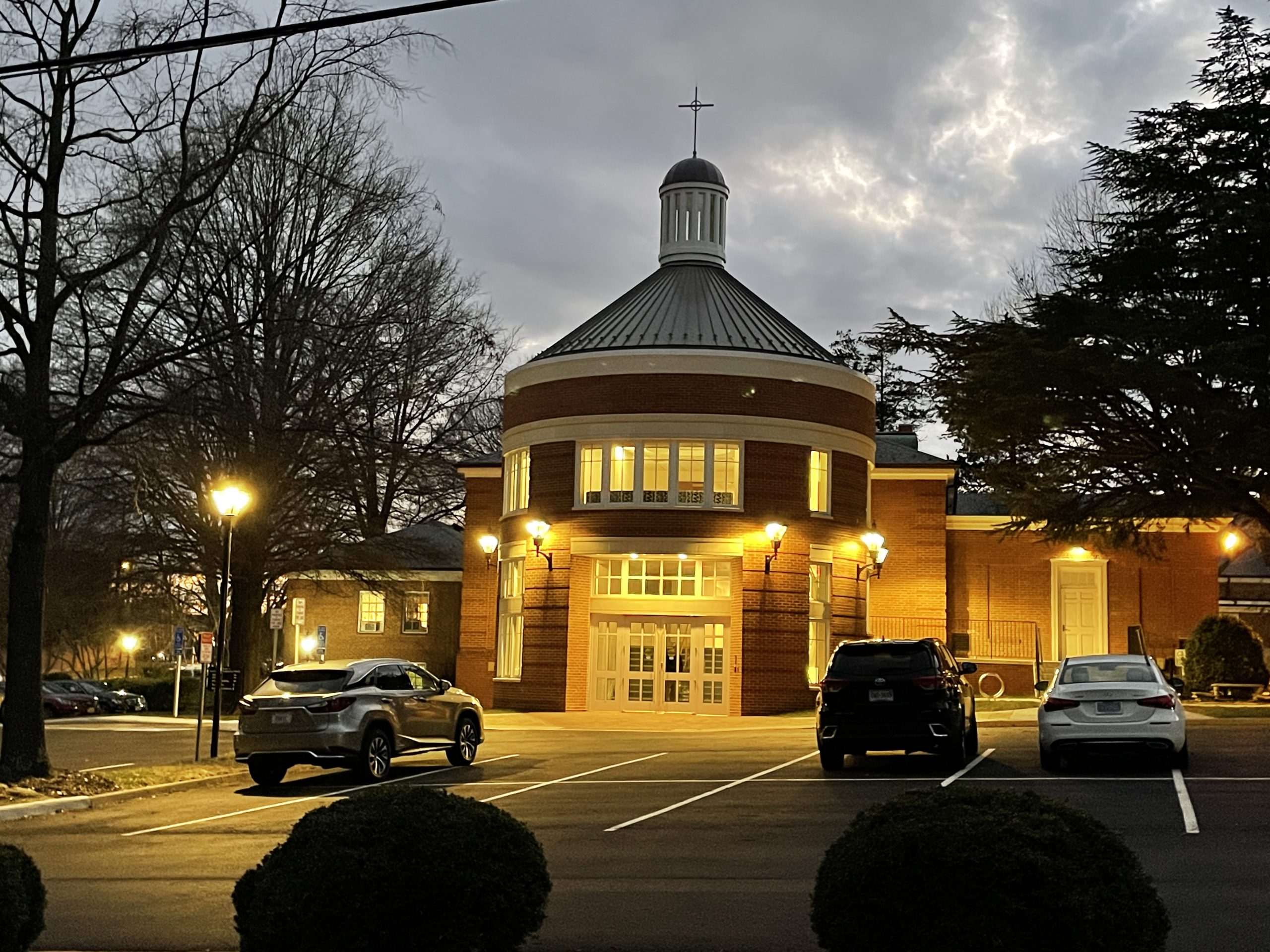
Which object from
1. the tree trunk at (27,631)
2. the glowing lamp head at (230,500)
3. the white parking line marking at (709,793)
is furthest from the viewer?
the glowing lamp head at (230,500)

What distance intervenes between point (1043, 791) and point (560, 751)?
9924mm

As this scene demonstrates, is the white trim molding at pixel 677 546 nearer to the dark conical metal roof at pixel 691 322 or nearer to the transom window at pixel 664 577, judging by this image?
the transom window at pixel 664 577

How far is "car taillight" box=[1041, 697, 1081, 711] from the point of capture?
62.0ft

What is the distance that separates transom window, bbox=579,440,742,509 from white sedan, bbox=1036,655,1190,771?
660 inches

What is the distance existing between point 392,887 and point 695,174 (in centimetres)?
3755

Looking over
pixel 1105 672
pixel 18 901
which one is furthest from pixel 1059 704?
pixel 18 901

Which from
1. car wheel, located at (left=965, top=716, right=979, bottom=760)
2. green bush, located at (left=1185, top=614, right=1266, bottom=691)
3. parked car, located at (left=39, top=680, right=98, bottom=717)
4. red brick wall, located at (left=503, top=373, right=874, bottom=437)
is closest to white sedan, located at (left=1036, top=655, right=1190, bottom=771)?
car wheel, located at (left=965, top=716, right=979, bottom=760)

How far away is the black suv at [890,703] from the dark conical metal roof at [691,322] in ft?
56.1

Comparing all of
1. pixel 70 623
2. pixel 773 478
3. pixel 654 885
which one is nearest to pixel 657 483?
pixel 773 478

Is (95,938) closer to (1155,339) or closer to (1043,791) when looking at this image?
(1043,791)

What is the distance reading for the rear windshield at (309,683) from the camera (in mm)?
20297

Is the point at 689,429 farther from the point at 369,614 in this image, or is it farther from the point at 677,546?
the point at 369,614

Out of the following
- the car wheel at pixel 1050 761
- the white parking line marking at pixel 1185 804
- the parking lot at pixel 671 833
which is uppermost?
the car wheel at pixel 1050 761

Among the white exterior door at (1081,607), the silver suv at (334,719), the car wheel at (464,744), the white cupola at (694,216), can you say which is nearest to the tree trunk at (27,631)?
the silver suv at (334,719)
